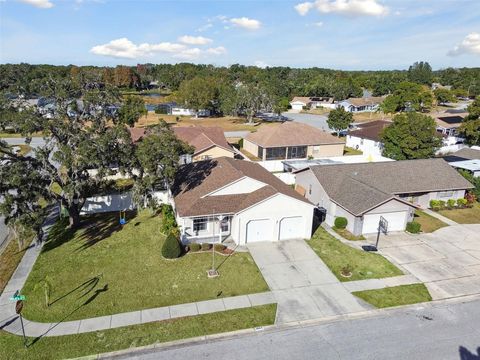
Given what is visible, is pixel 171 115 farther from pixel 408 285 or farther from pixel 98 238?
pixel 408 285

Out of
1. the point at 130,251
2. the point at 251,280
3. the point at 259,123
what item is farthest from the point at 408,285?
the point at 259,123

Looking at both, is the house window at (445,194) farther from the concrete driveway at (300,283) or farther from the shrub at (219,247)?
the shrub at (219,247)

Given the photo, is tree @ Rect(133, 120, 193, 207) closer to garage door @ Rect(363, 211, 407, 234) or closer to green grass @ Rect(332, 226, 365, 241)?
green grass @ Rect(332, 226, 365, 241)

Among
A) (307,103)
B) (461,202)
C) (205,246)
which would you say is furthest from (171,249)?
(307,103)

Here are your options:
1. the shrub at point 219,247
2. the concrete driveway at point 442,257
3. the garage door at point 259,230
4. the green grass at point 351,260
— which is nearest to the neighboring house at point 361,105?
the concrete driveway at point 442,257

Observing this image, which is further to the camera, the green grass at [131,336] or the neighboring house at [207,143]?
the neighboring house at [207,143]

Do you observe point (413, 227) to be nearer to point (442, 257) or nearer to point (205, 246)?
point (442, 257)
